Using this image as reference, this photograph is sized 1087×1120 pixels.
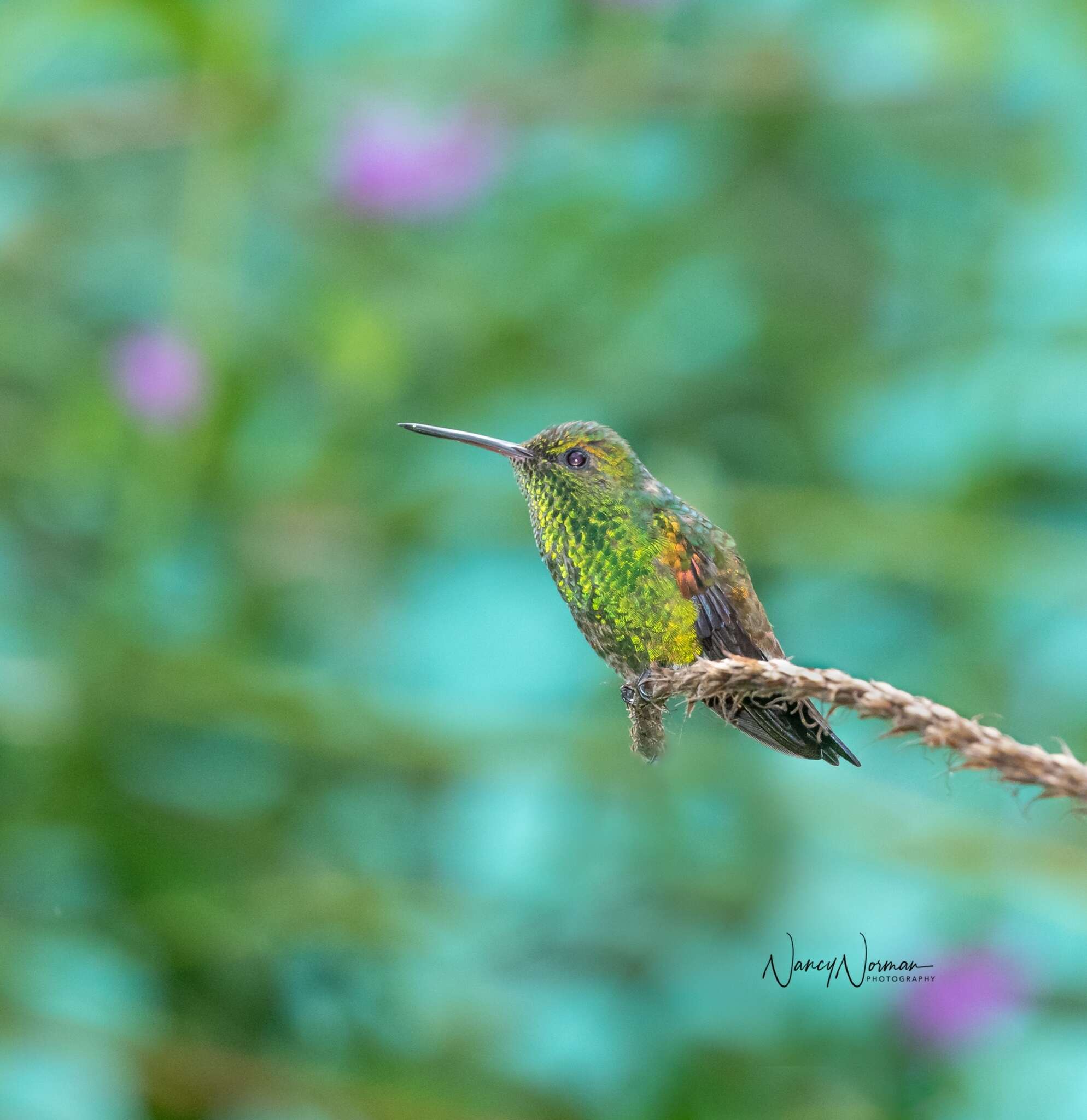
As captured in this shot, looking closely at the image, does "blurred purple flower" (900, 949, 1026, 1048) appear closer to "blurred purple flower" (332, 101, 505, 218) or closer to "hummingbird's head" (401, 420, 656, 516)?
"hummingbird's head" (401, 420, 656, 516)

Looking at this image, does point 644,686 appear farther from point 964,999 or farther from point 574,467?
point 964,999

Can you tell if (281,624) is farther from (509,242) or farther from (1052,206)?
(1052,206)

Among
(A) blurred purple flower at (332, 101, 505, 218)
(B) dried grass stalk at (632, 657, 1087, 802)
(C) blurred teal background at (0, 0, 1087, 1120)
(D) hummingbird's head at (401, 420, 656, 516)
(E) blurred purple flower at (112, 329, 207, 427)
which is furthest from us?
(A) blurred purple flower at (332, 101, 505, 218)

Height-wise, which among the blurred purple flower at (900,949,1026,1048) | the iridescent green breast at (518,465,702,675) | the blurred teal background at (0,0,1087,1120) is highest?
the blurred teal background at (0,0,1087,1120)

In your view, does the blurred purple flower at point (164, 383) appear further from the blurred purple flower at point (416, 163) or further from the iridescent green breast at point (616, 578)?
the iridescent green breast at point (616, 578)

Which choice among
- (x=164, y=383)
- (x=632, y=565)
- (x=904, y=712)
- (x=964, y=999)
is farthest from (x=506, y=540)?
(x=904, y=712)

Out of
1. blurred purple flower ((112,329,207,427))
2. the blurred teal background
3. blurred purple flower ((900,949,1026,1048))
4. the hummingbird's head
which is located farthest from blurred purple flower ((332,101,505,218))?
the hummingbird's head
